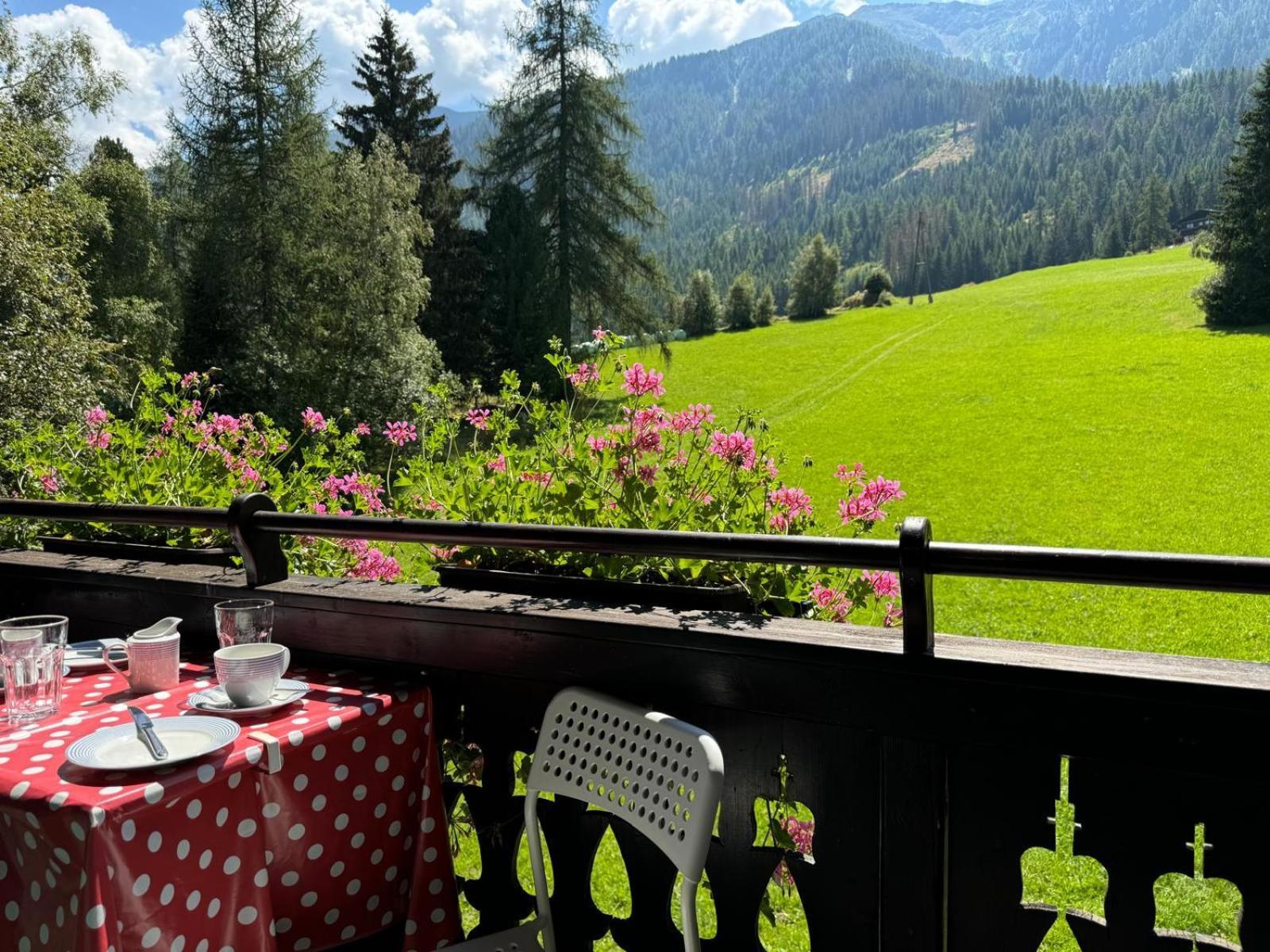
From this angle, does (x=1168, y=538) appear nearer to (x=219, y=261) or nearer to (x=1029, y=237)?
(x=219, y=261)

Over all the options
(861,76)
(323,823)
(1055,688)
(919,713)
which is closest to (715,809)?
(919,713)

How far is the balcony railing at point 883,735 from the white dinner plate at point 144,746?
1.27 ft

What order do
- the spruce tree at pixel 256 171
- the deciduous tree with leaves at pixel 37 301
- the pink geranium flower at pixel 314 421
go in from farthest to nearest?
the spruce tree at pixel 256 171 → the deciduous tree with leaves at pixel 37 301 → the pink geranium flower at pixel 314 421

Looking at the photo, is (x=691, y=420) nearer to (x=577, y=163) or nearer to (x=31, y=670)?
(x=31, y=670)

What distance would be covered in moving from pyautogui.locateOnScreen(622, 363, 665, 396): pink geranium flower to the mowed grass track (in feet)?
1.14

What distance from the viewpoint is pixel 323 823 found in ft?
4.66

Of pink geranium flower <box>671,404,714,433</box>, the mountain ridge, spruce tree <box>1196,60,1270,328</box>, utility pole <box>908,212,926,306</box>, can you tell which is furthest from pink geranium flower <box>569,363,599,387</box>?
the mountain ridge

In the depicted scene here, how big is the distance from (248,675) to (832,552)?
2.98 ft

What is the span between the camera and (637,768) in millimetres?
1268

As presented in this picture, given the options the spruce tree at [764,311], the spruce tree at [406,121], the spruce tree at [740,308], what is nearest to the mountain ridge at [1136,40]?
the spruce tree at [764,311]

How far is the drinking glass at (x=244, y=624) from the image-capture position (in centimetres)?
157

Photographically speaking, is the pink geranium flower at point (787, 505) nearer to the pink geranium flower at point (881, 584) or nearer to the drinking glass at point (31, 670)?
the pink geranium flower at point (881, 584)

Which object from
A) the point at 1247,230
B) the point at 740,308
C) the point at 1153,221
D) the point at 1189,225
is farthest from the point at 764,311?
the point at 1189,225

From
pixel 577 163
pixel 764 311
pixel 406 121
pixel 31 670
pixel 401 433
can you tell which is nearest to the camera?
pixel 31 670
